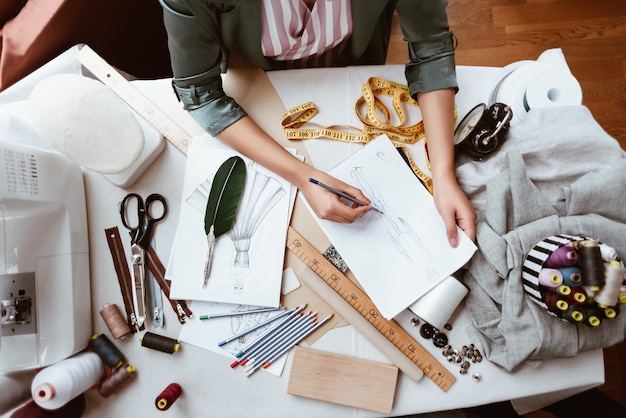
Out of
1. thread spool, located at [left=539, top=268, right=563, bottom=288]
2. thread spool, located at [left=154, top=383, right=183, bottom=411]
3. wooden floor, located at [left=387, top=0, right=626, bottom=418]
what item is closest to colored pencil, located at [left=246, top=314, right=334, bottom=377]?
thread spool, located at [left=154, top=383, right=183, bottom=411]

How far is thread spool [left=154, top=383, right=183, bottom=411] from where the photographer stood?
87 centimetres

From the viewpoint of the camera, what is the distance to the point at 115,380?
36.7 inches

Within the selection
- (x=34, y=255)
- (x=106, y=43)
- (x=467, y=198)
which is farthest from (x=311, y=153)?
(x=106, y=43)

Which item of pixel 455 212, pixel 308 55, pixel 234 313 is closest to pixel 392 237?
pixel 455 212

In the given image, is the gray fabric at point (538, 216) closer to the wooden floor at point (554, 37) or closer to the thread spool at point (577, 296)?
the thread spool at point (577, 296)

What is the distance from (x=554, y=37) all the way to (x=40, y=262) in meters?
2.16

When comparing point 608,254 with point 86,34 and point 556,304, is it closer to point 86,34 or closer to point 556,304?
point 556,304

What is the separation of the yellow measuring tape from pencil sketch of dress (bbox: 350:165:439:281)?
0.12 m

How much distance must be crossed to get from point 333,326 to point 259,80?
2.04 ft

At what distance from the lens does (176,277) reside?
96 cm

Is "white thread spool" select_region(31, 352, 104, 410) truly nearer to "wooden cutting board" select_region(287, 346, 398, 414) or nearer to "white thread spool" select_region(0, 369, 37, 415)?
"white thread spool" select_region(0, 369, 37, 415)

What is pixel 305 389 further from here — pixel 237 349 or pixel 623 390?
pixel 623 390

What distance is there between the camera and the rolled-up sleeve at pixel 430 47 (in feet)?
3.21

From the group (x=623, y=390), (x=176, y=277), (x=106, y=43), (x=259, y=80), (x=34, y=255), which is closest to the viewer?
(x=34, y=255)
